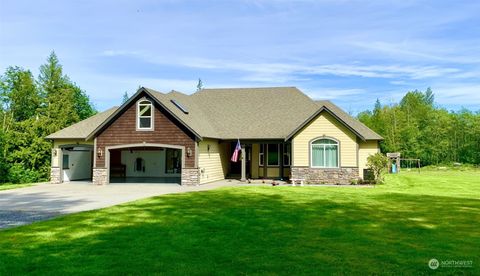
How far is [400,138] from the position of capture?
58094mm

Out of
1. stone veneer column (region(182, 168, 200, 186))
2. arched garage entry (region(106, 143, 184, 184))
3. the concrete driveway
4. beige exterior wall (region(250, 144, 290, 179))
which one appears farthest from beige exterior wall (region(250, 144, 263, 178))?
the concrete driveway

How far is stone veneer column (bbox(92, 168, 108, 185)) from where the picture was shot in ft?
81.0

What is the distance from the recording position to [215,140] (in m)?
27.6

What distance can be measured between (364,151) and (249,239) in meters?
18.4

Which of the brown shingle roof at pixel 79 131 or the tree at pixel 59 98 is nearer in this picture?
the brown shingle roof at pixel 79 131

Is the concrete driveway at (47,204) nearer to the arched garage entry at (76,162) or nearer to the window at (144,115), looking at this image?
the window at (144,115)

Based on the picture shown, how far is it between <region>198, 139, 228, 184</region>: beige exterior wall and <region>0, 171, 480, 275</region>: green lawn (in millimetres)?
9699

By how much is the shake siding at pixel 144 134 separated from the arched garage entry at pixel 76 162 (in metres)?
3.48

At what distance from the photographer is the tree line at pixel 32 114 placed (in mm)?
31703

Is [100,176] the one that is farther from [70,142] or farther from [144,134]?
[70,142]

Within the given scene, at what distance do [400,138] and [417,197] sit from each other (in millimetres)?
43674

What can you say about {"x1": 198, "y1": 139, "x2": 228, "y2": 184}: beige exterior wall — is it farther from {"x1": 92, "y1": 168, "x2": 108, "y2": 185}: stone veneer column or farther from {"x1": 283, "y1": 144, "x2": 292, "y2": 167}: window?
{"x1": 92, "y1": 168, "x2": 108, "y2": 185}: stone veneer column

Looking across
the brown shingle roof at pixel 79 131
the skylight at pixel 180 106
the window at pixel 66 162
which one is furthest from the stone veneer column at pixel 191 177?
the window at pixel 66 162

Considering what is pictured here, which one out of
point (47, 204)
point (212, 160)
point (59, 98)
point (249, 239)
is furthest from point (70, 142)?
point (249, 239)
